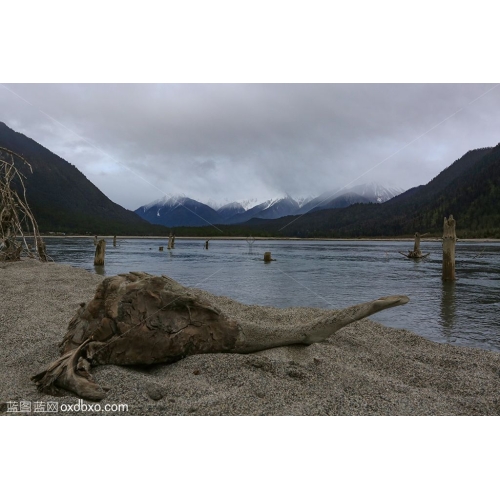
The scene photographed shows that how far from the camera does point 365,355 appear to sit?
19.7 feet

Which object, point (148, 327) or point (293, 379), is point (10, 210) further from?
point (293, 379)

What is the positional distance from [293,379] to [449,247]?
61.4 ft

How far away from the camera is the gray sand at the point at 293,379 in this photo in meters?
3.70

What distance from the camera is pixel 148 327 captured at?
4879 millimetres

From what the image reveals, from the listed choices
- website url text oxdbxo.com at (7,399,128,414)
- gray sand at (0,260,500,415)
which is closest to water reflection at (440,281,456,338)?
Result: gray sand at (0,260,500,415)

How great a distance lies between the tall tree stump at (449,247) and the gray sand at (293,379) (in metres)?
13.8

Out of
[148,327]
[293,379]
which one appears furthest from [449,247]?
[148,327]

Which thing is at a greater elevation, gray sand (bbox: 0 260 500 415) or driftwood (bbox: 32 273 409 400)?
driftwood (bbox: 32 273 409 400)

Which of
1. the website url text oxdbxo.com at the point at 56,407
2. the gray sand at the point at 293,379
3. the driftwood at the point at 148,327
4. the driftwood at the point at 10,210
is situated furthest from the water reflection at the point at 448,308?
the driftwood at the point at 10,210

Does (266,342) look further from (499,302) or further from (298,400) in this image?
(499,302)

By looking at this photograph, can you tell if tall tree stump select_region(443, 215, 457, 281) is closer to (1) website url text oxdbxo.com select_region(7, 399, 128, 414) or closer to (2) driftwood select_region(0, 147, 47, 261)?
(1) website url text oxdbxo.com select_region(7, 399, 128, 414)

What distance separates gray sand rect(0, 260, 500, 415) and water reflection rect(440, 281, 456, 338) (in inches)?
113

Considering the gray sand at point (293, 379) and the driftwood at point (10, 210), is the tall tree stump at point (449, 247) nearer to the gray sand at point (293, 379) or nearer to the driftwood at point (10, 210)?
the gray sand at point (293, 379)

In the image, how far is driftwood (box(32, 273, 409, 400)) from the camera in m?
4.79
